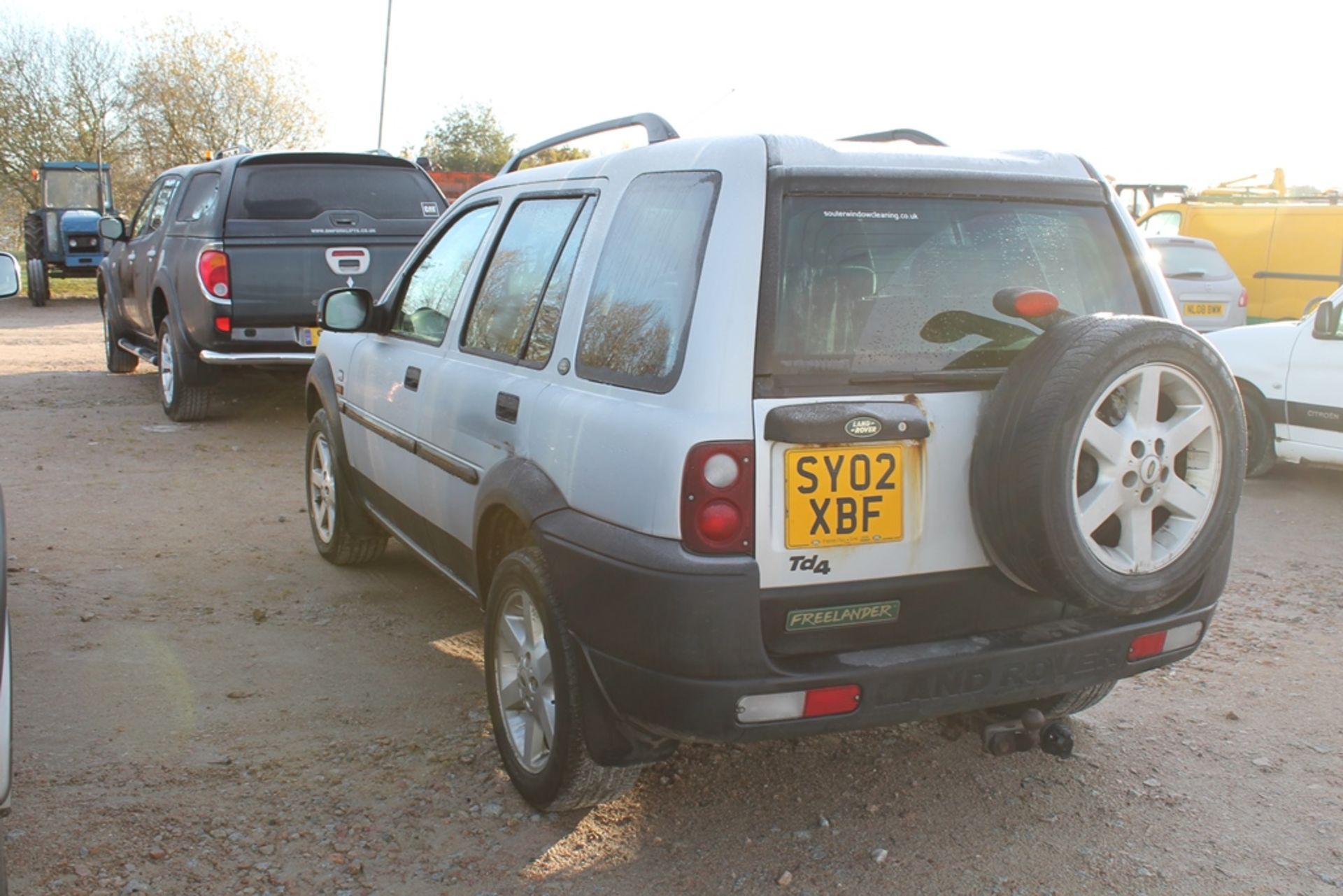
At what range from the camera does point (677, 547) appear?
2711 mm

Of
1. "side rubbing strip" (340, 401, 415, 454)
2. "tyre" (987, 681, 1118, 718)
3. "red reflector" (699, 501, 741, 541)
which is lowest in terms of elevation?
"tyre" (987, 681, 1118, 718)

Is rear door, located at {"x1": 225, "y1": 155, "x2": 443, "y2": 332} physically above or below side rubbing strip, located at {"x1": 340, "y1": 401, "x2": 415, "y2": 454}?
above

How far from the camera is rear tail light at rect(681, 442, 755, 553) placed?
2.68 metres

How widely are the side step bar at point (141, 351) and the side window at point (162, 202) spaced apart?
1030 mm

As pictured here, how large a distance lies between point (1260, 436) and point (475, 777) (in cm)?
604

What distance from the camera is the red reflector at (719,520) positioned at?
2.69m

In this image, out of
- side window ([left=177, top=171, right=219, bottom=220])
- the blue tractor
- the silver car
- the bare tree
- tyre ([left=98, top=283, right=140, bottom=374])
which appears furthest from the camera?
the bare tree

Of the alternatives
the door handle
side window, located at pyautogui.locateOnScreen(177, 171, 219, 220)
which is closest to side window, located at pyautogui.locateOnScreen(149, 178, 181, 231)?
side window, located at pyautogui.locateOnScreen(177, 171, 219, 220)

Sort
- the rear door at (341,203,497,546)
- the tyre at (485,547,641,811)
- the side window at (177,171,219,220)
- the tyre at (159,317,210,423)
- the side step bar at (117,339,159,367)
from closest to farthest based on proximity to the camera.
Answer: the tyre at (485,547,641,811) < the rear door at (341,203,497,546) < the side window at (177,171,219,220) < the tyre at (159,317,210,423) < the side step bar at (117,339,159,367)

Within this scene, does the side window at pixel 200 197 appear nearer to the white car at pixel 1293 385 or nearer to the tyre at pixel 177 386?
the tyre at pixel 177 386

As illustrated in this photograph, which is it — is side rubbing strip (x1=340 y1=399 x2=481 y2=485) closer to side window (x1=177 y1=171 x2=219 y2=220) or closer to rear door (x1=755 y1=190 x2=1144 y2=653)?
rear door (x1=755 y1=190 x2=1144 y2=653)

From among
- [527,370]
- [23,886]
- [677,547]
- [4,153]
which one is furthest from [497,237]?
[4,153]

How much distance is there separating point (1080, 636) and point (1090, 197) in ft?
3.88

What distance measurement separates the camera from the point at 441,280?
445 centimetres
